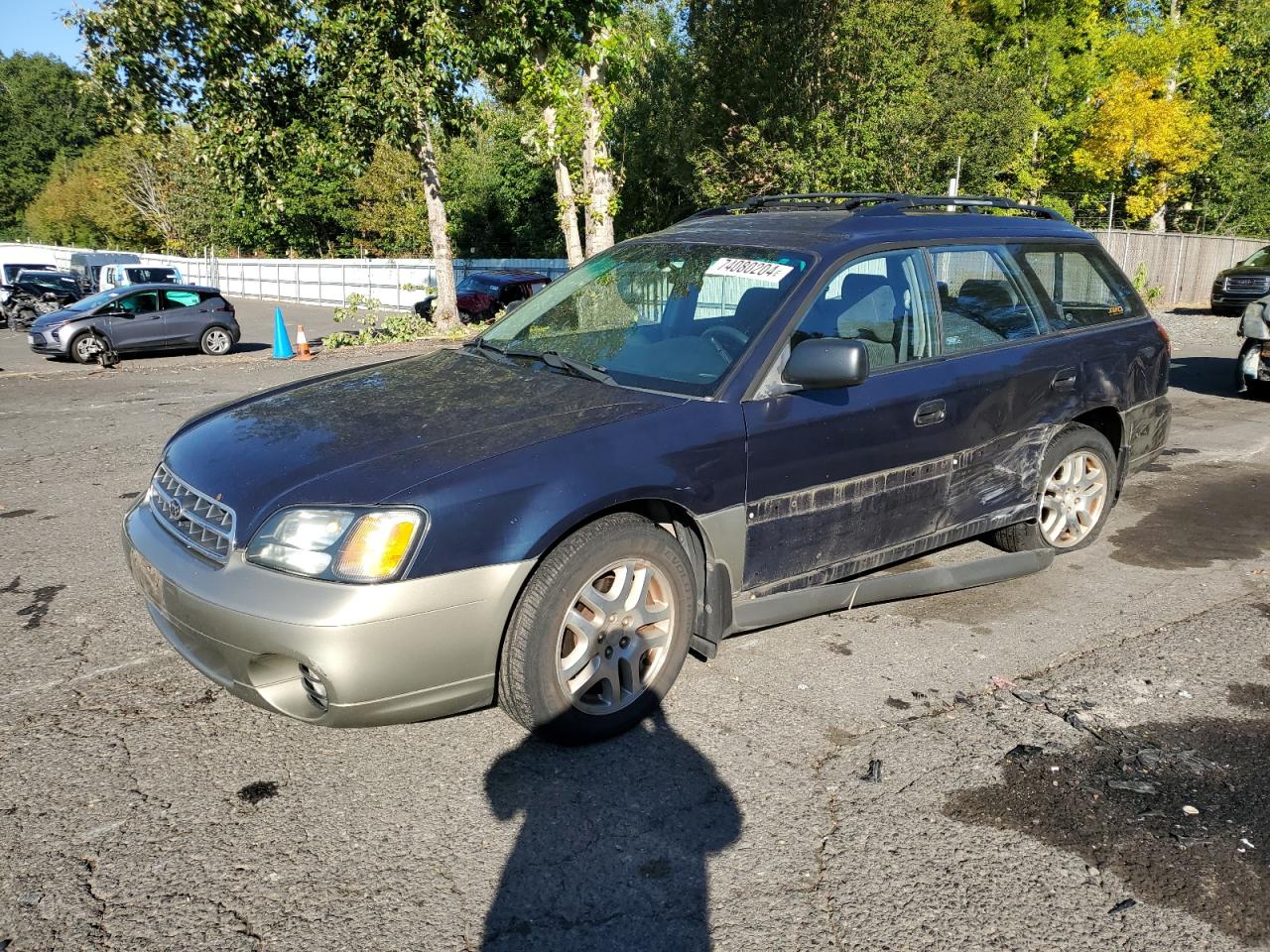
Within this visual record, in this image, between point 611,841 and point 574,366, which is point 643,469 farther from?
point 611,841

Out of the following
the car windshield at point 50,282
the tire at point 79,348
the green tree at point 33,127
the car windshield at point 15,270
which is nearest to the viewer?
the tire at point 79,348

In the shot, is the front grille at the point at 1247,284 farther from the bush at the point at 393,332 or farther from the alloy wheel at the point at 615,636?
the alloy wheel at the point at 615,636

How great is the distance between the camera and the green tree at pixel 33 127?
94.6 meters

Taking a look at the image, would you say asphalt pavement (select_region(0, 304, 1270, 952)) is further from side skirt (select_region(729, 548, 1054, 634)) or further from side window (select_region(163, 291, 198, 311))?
side window (select_region(163, 291, 198, 311))

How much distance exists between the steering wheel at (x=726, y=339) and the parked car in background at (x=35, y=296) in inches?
1037

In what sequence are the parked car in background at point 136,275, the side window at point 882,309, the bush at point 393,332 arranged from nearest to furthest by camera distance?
1. the side window at point 882,309
2. the bush at point 393,332
3. the parked car in background at point 136,275

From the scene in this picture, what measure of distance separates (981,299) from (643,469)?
2243 mm

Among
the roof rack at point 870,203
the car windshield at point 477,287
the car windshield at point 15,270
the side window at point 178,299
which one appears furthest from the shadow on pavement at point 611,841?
the car windshield at point 15,270

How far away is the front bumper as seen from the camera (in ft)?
9.14

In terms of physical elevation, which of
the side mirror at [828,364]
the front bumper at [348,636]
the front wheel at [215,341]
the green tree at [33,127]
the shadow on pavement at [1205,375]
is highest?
the green tree at [33,127]

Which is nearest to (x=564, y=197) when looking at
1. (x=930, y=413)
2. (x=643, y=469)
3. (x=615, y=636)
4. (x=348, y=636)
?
(x=930, y=413)

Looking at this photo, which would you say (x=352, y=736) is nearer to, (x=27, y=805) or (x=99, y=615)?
(x=27, y=805)

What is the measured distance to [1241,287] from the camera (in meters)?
22.4

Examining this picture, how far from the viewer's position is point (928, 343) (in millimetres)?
4250
